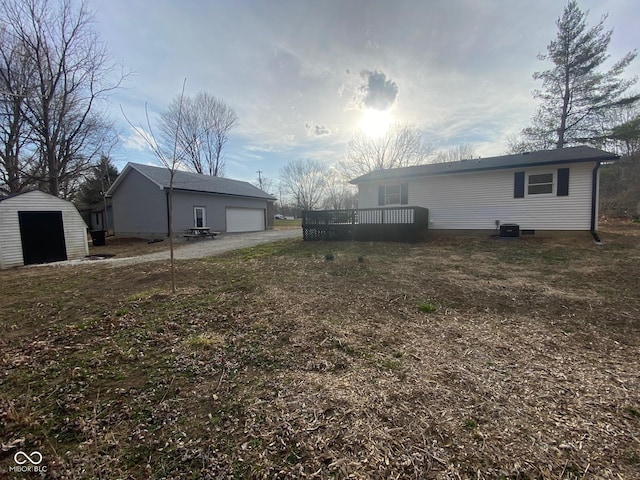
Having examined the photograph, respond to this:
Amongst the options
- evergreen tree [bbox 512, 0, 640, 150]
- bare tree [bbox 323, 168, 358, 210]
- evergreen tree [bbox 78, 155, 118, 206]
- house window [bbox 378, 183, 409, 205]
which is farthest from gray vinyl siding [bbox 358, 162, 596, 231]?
bare tree [bbox 323, 168, 358, 210]

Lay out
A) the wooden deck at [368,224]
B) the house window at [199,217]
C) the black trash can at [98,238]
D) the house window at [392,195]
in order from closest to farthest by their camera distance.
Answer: the wooden deck at [368,224] < the house window at [392,195] < the black trash can at [98,238] < the house window at [199,217]

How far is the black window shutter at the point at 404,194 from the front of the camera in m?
13.6

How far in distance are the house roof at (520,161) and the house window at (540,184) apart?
61 centimetres

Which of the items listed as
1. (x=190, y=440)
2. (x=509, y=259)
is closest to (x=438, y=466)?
(x=190, y=440)

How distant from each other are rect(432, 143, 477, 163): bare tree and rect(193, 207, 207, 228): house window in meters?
23.7

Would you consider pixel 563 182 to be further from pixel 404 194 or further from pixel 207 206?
pixel 207 206

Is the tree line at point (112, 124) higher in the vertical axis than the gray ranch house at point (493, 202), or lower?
higher

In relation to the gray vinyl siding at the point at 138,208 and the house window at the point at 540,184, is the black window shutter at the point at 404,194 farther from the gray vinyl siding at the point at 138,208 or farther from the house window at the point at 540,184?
the gray vinyl siding at the point at 138,208

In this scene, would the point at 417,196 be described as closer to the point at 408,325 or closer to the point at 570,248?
the point at 570,248

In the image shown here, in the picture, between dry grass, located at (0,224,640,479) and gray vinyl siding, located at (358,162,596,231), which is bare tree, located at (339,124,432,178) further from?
dry grass, located at (0,224,640,479)

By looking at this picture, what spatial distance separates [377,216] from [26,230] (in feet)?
42.2

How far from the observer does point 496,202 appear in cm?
1157

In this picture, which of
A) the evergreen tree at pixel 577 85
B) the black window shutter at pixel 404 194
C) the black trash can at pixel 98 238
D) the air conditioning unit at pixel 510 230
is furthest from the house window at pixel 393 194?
the black trash can at pixel 98 238

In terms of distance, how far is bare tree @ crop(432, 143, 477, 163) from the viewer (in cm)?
2904
